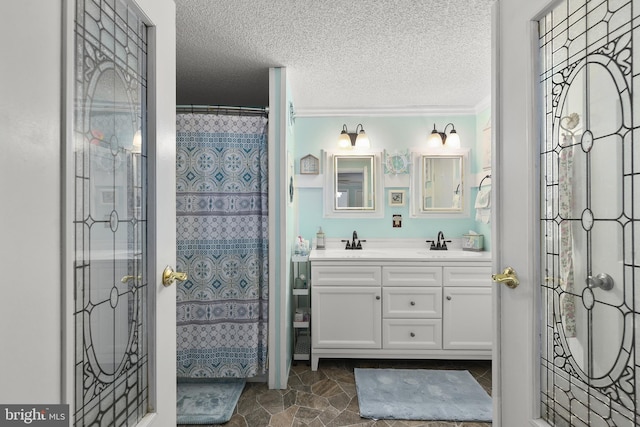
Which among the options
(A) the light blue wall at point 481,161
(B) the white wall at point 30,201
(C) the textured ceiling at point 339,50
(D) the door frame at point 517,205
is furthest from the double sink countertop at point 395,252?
(B) the white wall at point 30,201

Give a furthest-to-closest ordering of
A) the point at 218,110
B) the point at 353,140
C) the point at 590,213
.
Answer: the point at 353,140, the point at 218,110, the point at 590,213

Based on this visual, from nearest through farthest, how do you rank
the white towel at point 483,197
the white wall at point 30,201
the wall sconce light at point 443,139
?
1. the white wall at point 30,201
2. the white towel at point 483,197
3. the wall sconce light at point 443,139

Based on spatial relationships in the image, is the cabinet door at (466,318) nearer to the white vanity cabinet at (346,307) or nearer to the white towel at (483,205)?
the white vanity cabinet at (346,307)

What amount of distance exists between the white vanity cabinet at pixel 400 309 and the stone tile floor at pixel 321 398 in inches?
4.7

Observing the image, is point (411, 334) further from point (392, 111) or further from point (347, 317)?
point (392, 111)

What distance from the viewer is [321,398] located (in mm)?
2324

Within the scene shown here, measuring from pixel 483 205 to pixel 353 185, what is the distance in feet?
4.04

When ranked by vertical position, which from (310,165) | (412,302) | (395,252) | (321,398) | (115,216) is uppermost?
(310,165)

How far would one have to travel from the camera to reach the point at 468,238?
324 cm

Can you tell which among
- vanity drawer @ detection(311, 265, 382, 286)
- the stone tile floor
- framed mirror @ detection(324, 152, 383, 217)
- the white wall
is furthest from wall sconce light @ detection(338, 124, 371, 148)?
the white wall

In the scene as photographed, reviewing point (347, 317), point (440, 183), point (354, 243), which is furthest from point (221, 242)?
point (440, 183)

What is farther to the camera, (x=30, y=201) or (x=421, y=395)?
(x=421, y=395)

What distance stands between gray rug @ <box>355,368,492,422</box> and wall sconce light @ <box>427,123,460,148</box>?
205 cm

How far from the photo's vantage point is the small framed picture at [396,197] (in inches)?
133
